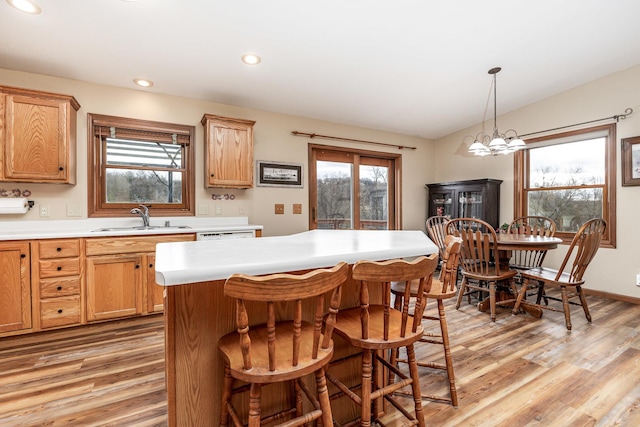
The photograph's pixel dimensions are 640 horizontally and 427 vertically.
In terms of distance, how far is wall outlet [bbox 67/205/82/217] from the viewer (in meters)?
2.98

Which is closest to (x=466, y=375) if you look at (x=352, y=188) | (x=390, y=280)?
(x=390, y=280)

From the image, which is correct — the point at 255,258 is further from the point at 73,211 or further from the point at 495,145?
the point at 495,145

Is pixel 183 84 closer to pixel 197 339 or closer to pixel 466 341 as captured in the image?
pixel 197 339

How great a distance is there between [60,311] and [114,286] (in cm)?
43

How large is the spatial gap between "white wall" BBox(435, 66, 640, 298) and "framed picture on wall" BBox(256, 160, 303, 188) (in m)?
3.15

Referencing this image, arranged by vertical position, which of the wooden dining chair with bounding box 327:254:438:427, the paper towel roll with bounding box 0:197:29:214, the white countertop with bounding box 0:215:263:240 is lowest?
the wooden dining chair with bounding box 327:254:438:427

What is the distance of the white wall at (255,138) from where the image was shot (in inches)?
115

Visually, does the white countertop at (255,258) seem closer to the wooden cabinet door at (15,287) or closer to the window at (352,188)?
the wooden cabinet door at (15,287)

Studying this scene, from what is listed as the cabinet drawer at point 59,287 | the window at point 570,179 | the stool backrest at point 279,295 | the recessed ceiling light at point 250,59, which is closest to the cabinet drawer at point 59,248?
the cabinet drawer at point 59,287

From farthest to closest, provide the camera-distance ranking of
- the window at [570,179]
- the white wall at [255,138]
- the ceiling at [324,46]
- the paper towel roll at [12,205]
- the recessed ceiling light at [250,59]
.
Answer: the window at [570,179]
the white wall at [255,138]
the recessed ceiling light at [250,59]
the paper towel roll at [12,205]
the ceiling at [324,46]

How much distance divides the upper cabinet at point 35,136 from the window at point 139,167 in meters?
0.33

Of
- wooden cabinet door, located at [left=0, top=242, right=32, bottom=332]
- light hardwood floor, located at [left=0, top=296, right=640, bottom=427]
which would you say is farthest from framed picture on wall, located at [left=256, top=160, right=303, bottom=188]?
wooden cabinet door, located at [left=0, top=242, right=32, bottom=332]

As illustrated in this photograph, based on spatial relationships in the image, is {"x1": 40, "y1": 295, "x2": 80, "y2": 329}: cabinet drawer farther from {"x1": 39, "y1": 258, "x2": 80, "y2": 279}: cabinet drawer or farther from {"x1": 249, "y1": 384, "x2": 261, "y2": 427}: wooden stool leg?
{"x1": 249, "y1": 384, "x2": 261, "y2": 427}: wooden stool leg

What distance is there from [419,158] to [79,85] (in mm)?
4820
